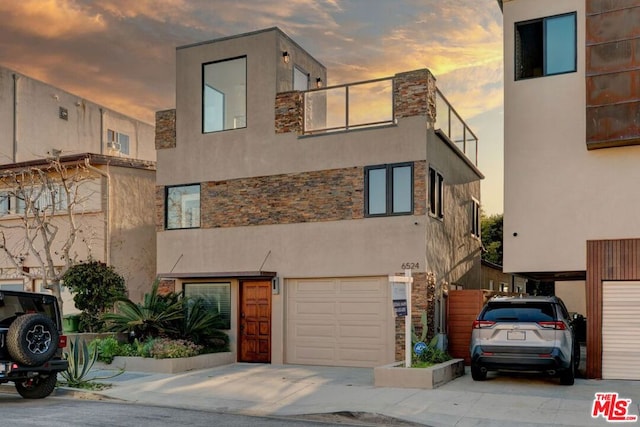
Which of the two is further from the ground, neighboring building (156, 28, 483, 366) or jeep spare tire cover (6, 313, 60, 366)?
neighboring building (156, 28, 483, 366)

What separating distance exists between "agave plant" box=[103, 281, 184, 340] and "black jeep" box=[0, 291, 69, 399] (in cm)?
434

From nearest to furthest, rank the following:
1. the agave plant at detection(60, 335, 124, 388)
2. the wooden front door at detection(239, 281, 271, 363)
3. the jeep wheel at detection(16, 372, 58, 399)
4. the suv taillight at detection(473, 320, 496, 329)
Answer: the jeep wheel at detection(16, 372, 58, 399), the suv taillight at detection(473, 320, 496, 329), the agave plant at detection(60, 335, 124, 388), the wooden front door at detection(239, 281, 271, 363)

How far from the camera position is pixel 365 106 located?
17297mm

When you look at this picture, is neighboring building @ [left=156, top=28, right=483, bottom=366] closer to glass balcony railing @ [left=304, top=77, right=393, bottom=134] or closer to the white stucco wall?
glass balcony railing @ [left=304, top=77, right=393, bottom=134]

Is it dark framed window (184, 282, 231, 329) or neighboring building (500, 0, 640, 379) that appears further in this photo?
dark framed window (184, 282, 231, 329)

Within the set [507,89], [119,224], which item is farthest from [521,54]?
[119,224]

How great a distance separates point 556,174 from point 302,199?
6.31 meters

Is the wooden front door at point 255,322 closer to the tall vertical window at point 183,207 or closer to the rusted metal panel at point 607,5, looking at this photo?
the tall vertical window at point 183,207

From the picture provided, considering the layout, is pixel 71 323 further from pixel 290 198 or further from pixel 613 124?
pixel 613 124

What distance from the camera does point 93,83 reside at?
27.3 meters

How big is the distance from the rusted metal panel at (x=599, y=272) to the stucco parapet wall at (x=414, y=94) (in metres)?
4.98

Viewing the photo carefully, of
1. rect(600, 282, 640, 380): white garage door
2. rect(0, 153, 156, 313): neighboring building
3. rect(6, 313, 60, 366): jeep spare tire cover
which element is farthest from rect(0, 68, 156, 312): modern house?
rect(600, 282, 640, 380): white garage door

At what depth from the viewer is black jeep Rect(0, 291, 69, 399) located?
11180 mm

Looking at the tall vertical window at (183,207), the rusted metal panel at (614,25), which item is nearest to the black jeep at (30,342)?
the tall vertical window at (183,207)
